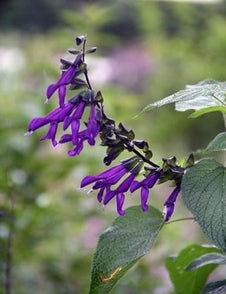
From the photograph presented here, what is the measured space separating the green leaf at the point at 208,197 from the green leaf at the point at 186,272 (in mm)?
183

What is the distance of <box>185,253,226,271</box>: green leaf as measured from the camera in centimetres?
70

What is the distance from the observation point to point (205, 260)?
2.37 feet

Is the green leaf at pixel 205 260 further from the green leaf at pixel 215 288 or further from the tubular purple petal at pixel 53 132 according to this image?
the tubular purple petal at pixel 53 132

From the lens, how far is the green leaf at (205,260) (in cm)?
70

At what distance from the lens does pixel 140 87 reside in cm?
568

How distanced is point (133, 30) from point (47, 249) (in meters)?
6.64

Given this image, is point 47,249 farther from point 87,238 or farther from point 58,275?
point 87,238

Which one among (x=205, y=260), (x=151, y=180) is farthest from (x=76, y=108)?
(x=205, y=260)

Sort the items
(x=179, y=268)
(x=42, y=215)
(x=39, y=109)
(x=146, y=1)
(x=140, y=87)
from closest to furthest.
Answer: (x=179, y=268) → (x=42, y=215) → (x=39, y=109) → (x=146, y=1) → (x=140, y=87)

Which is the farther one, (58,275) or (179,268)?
(58,275)

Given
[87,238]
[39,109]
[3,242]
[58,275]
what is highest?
[39,109]

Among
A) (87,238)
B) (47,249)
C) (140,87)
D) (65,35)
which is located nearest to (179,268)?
(47,249)

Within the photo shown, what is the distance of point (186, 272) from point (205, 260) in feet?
0.25

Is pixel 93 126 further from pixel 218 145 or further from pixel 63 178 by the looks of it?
pixel 63 178
